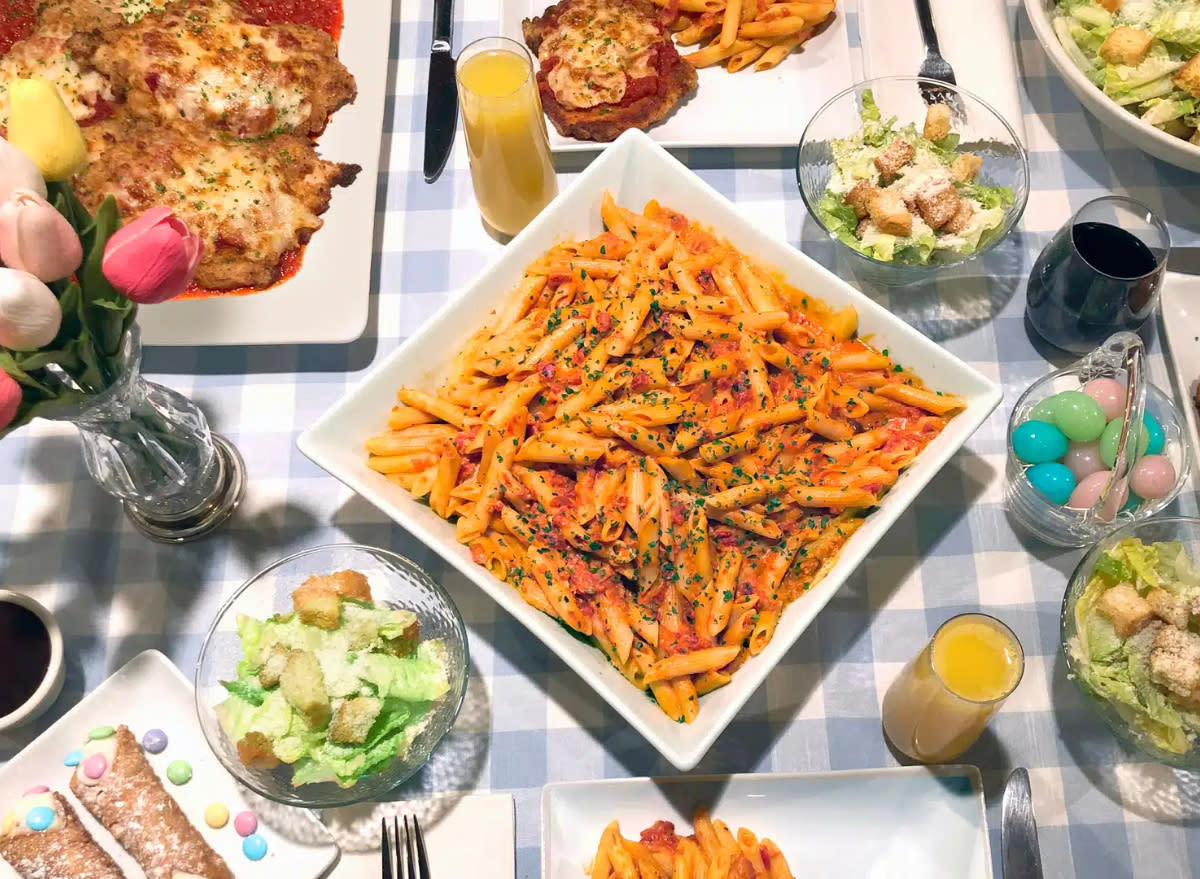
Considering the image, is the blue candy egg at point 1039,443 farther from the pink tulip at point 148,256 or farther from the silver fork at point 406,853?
the pink tulip at point 148,256

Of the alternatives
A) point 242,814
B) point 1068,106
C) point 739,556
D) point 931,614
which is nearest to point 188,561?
point 242,814

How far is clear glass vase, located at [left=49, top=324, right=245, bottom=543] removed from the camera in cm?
179

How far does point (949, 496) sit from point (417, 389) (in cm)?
114

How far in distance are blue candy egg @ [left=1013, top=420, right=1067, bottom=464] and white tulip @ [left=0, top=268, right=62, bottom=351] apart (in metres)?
1.75

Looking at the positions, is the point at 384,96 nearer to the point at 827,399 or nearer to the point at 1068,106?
the point at 827,399

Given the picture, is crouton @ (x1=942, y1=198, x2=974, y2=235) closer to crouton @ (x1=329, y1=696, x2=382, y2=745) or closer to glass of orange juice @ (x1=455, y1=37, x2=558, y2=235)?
glass of orange juice @ (x1=455, y1=37, x2=558, y2=235)

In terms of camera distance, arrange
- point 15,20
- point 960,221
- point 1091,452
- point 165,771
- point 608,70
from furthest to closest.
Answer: point 15,20 < point 608,70 < point 960,221 < point 1091,452 < point 165,771

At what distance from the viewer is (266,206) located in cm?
227

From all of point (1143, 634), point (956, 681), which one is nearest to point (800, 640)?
point (956, 681)

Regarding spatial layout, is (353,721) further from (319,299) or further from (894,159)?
(894,159)

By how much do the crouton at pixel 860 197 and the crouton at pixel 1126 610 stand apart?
0.93 metres

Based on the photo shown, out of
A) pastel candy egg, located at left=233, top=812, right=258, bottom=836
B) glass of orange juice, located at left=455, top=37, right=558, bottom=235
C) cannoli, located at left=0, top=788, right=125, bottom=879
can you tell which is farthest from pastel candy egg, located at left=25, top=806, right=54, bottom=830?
glass of orange juice, located at left=455, top=37, right=558, bottom=235

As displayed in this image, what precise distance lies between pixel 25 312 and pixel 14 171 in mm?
187

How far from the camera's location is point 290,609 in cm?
199
